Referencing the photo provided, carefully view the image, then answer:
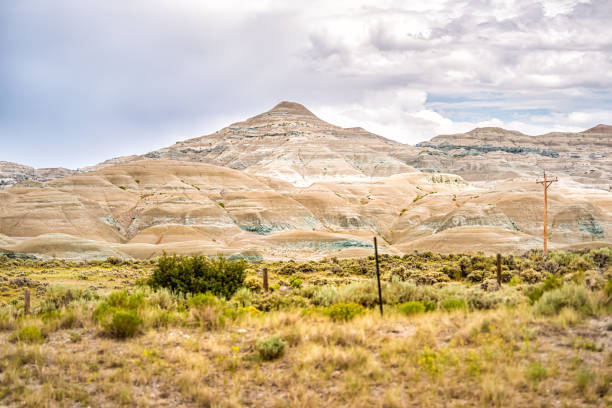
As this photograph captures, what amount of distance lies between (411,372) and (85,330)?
7467 mm

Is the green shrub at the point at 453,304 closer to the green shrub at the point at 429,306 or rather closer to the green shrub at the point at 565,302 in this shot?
the green shrub at the point at 429,306

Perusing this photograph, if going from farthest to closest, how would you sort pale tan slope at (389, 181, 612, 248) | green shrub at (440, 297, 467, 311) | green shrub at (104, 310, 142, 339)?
1. pale tan slope at (389, 181, 612, 248)
2. green shrub at (440, 297, 467, 311)
3. green shrub at (104, 310, 142, 339)

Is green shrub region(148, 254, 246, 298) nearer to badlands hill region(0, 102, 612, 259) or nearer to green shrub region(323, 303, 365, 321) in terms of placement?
green shrub region(323, 303, 365, 321)

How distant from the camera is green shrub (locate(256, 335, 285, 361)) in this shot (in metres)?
Answer: 8.67

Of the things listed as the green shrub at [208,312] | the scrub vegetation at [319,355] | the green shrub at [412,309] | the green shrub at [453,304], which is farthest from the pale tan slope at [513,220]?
the green shrub at [208,312]

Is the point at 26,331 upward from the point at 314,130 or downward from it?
downward

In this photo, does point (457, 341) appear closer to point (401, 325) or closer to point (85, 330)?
point (401, 325)

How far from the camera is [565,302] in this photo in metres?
9.91

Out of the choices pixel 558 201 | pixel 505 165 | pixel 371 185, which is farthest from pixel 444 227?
pixel 505 165

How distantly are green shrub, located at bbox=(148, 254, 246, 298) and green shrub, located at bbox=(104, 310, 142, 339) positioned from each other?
637 centimetres

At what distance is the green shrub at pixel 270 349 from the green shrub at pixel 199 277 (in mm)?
8043

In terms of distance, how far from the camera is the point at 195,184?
97.4 meters

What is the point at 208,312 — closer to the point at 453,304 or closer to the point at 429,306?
the point at 429,306

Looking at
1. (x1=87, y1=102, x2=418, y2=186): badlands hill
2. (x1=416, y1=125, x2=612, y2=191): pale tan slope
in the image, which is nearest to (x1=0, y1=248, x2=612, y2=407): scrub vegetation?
(x1=87, y1=102, x2=418, y2=186): badlands hill
